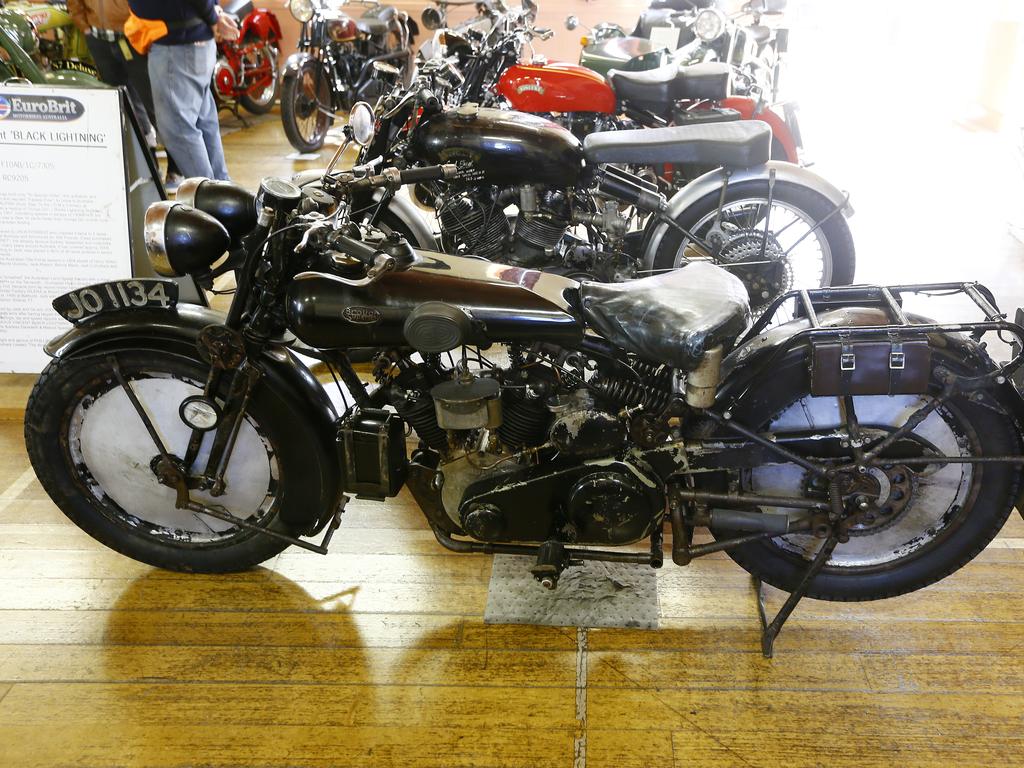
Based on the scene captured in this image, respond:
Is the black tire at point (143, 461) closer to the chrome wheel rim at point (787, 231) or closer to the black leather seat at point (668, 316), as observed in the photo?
the black leather seat at point (668, 316)

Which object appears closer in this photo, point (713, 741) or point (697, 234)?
point (713, 741)

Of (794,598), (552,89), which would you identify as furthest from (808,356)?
(552,89)

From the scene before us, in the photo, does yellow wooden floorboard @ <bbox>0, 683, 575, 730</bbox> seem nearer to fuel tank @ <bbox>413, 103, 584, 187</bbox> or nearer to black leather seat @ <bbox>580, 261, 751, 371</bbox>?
black leather seat @ <bbox>580, 261, 751, 371</bbox>

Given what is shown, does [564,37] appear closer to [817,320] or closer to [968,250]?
[968,250]

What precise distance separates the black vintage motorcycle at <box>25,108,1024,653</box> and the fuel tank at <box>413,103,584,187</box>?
144 cm

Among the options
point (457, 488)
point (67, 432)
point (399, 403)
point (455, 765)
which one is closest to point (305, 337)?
point (399, 403)

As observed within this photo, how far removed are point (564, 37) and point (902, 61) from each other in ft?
14.0

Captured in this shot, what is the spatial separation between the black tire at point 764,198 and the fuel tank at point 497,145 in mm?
534

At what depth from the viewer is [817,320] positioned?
2.07 m

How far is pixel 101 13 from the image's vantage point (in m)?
5.13

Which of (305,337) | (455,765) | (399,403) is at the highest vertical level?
(305,337)

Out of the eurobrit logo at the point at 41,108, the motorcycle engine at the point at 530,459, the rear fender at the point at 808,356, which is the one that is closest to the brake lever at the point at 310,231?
the motorcycle engine at the point at 530,459

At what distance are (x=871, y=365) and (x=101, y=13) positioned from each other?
5014mm

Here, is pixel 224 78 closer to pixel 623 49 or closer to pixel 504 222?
pixel 623 49
